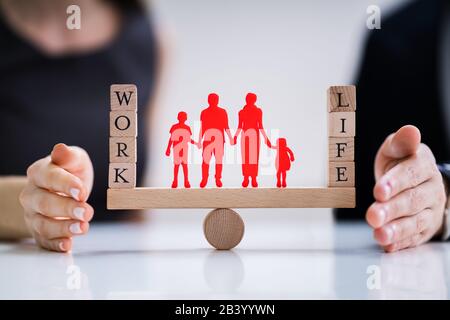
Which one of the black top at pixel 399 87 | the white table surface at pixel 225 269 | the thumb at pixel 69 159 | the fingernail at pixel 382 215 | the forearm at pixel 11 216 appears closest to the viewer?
the white table surface at pixel 225 269

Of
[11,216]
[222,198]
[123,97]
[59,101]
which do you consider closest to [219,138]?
[222,198]

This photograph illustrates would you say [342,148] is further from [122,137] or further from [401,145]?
[122,137]

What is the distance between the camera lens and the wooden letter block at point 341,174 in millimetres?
1253

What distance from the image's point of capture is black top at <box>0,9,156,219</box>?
7.08 feet

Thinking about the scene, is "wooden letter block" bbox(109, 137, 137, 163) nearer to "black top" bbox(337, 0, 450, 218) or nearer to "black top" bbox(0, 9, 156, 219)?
"black top" bbox(0, 9, 156, 219)

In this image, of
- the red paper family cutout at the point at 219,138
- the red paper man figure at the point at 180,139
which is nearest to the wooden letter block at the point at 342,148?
the red paper family cutout at the point at 219,138

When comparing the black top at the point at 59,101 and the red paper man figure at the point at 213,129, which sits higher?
the black top at the point at 59,101

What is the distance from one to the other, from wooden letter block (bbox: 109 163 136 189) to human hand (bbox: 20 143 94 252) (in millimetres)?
68

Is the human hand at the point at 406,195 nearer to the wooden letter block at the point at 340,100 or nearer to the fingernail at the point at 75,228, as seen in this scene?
the wooden letter block at the point at 340,100

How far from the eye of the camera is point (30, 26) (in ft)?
7.39

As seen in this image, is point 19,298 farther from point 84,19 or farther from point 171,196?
point 84,19

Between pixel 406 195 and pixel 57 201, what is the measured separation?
0.78m

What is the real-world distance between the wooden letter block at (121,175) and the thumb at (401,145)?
0.60 meters

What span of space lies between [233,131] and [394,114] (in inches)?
44.8
